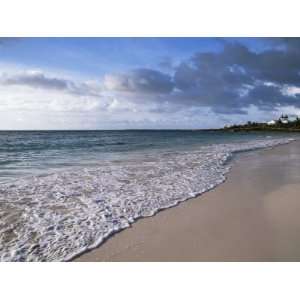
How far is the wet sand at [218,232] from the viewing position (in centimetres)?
314

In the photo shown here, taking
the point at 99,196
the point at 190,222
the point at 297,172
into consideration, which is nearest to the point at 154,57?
the point at 99,196

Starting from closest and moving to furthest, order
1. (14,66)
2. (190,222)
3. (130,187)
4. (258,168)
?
(190,222)
(130,187)
(14,66)
(258,168)

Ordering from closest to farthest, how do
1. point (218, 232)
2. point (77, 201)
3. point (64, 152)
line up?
point (218, 232)
point (77, 201)
point (64, 152)

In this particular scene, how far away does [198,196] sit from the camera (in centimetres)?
514

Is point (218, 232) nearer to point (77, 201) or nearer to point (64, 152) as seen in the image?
point (77, 201)

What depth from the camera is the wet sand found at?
3.14 metres

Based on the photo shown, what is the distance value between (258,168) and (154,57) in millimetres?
4548

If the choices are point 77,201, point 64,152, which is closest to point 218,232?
point 77,201

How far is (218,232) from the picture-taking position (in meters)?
3.59
